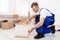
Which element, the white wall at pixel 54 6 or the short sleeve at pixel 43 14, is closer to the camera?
the short sleeve at pixel 43 14

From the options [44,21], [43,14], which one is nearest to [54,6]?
[44,21]

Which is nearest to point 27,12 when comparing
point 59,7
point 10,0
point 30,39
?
point 10,0

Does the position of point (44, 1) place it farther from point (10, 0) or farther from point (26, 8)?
point (10, 0)

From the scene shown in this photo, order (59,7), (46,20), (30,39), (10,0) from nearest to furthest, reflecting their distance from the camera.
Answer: (30,39)
(46,20)
(59,7)
(10,0)

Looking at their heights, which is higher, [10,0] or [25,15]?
[10,0]

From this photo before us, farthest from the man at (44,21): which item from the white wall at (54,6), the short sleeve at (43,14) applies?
the white wall at (54,6)

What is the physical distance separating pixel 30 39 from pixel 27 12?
227 centimetres

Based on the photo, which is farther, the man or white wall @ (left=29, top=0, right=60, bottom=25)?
white wall @ (left=29, top=0, right=60, bottom=25)

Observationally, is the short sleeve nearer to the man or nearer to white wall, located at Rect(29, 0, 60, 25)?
the man

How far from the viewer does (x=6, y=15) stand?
4.96 m

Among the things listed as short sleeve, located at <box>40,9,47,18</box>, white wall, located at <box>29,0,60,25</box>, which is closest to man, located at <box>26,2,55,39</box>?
short sleeve, located at <box>40,9,47,18</box>

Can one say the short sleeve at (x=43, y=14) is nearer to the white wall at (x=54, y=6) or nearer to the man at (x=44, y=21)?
the man at (x=44, y=21)

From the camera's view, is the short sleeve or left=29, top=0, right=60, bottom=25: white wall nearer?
the short sleeve

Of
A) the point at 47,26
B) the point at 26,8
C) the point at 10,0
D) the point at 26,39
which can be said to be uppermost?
the point at 10,0
